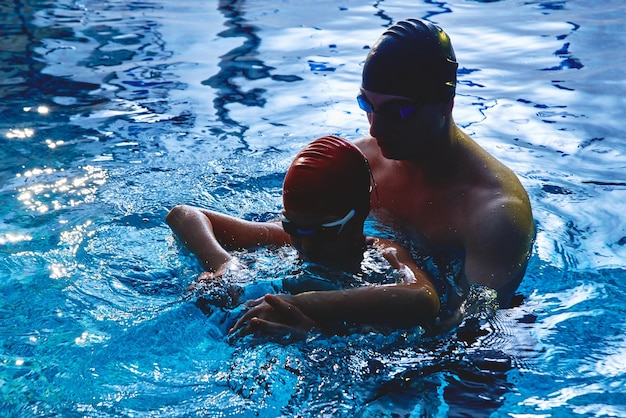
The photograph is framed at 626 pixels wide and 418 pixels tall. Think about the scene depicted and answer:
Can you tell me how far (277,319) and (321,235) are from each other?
1.53ft

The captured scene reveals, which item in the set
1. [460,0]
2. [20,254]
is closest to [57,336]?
[20,254]

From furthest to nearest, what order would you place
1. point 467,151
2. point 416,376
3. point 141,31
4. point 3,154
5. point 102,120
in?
point 141,31, point 102,120, point 3,154, point 467,151, point 416,376

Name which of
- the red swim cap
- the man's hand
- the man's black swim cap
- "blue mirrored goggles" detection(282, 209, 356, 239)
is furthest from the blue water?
the man's black swim cap

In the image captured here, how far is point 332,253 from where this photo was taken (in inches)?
148

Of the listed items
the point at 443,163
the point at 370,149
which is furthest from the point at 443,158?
the point at 370,149

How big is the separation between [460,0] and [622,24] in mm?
2980

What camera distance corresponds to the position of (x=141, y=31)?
11258 millimetres

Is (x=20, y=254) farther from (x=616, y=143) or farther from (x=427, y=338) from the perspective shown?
(x=616, y=143)

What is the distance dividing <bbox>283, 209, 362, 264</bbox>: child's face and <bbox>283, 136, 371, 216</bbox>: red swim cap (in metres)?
0.03

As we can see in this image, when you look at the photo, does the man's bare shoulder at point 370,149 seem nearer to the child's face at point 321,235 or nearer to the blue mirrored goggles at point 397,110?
the blue mirrored goggles at point 397,110

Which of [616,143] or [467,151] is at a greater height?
[467,151]

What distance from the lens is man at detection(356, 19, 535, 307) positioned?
3.86m

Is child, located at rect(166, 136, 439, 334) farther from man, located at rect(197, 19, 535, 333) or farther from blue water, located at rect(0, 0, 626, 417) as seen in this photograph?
man, located at rect(197, 19, 535, 333)

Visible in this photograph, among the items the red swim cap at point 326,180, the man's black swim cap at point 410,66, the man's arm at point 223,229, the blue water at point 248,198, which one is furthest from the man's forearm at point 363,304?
the man's black swim cap at point 410,66
